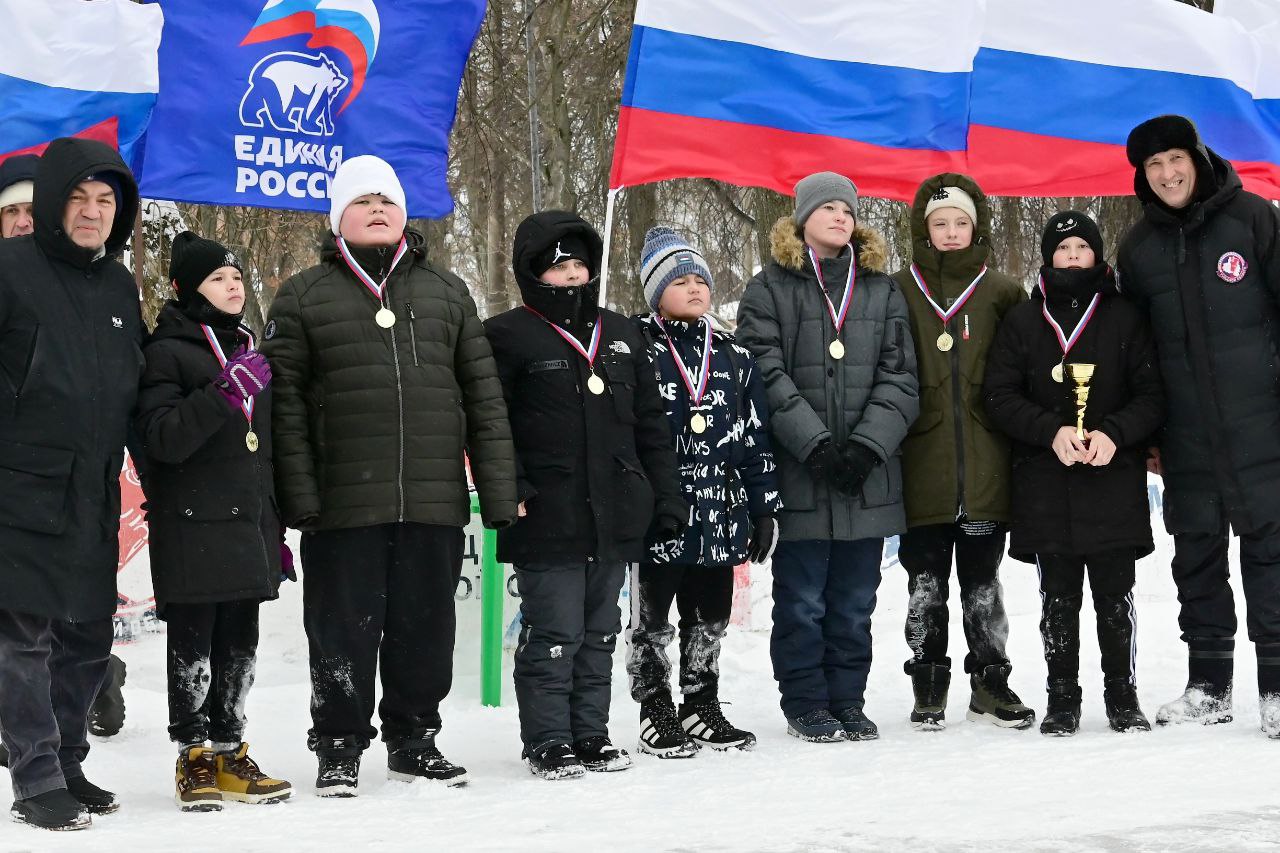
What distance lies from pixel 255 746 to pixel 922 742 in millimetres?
2535

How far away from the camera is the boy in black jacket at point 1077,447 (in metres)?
5.82

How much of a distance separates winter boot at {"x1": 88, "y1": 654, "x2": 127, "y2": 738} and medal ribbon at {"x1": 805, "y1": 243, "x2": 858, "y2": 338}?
3.03 metres

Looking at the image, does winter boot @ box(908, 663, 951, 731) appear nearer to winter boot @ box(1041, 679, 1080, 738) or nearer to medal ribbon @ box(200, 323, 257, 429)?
winter boot @ box(1041, 679, 1080, 738)

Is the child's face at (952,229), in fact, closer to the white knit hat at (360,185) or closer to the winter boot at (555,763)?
the white knit hat at (360,185)

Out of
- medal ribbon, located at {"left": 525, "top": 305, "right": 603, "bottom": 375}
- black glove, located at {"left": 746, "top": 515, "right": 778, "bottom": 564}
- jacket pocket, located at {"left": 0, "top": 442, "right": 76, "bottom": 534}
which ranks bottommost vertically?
black glove, located at {"left": 746, "top": 515, "right": 778, "bottom": 564}

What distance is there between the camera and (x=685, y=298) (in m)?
5.89

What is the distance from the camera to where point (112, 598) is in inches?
186

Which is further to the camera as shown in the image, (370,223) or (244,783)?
(370,223)

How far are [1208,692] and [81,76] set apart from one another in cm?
523

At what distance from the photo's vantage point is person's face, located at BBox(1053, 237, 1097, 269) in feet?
19.7

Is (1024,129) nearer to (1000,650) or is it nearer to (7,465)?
(1000,650)

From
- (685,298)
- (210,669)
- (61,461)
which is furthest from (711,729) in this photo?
(61,461)

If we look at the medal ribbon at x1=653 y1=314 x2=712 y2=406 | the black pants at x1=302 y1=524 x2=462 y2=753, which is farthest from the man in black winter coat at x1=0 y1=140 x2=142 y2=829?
the medal ribbon at x1=653 y1=314 x2=712 y2=406

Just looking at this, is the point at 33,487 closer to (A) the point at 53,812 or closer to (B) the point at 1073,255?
(A) the point at 53,812
